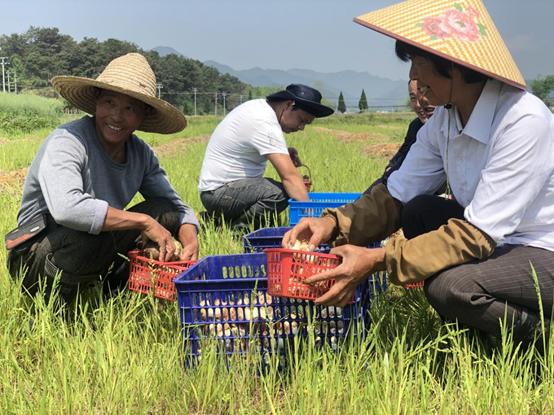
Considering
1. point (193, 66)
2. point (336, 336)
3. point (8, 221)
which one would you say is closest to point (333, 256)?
point (336, 336)

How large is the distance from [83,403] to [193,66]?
68992 mm

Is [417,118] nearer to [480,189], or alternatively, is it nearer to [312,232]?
[312,232]

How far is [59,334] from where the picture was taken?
173cm

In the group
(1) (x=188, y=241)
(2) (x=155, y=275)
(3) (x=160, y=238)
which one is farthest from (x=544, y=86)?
(2) (x=155, y=275)

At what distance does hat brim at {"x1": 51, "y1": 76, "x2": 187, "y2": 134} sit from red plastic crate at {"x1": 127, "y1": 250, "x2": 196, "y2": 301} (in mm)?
609

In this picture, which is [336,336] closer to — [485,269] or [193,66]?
[485,269]

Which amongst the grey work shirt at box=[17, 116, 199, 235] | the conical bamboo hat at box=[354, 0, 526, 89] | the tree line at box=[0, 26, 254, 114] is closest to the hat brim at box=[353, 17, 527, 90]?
the conical bamboo hat at box=[354, 0, 526, 89]

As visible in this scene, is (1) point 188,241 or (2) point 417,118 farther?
(2) point 417,118

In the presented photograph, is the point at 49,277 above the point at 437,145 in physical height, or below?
below

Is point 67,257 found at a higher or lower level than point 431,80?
lower

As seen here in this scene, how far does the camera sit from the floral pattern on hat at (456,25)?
4.94 feet

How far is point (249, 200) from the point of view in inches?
142

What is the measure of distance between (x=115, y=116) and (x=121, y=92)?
0.10 meters

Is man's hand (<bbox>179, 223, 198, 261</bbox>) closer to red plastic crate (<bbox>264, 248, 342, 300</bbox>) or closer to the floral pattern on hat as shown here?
red plastic crate (<bbox>264, 248, 342, 300</bbox>)
